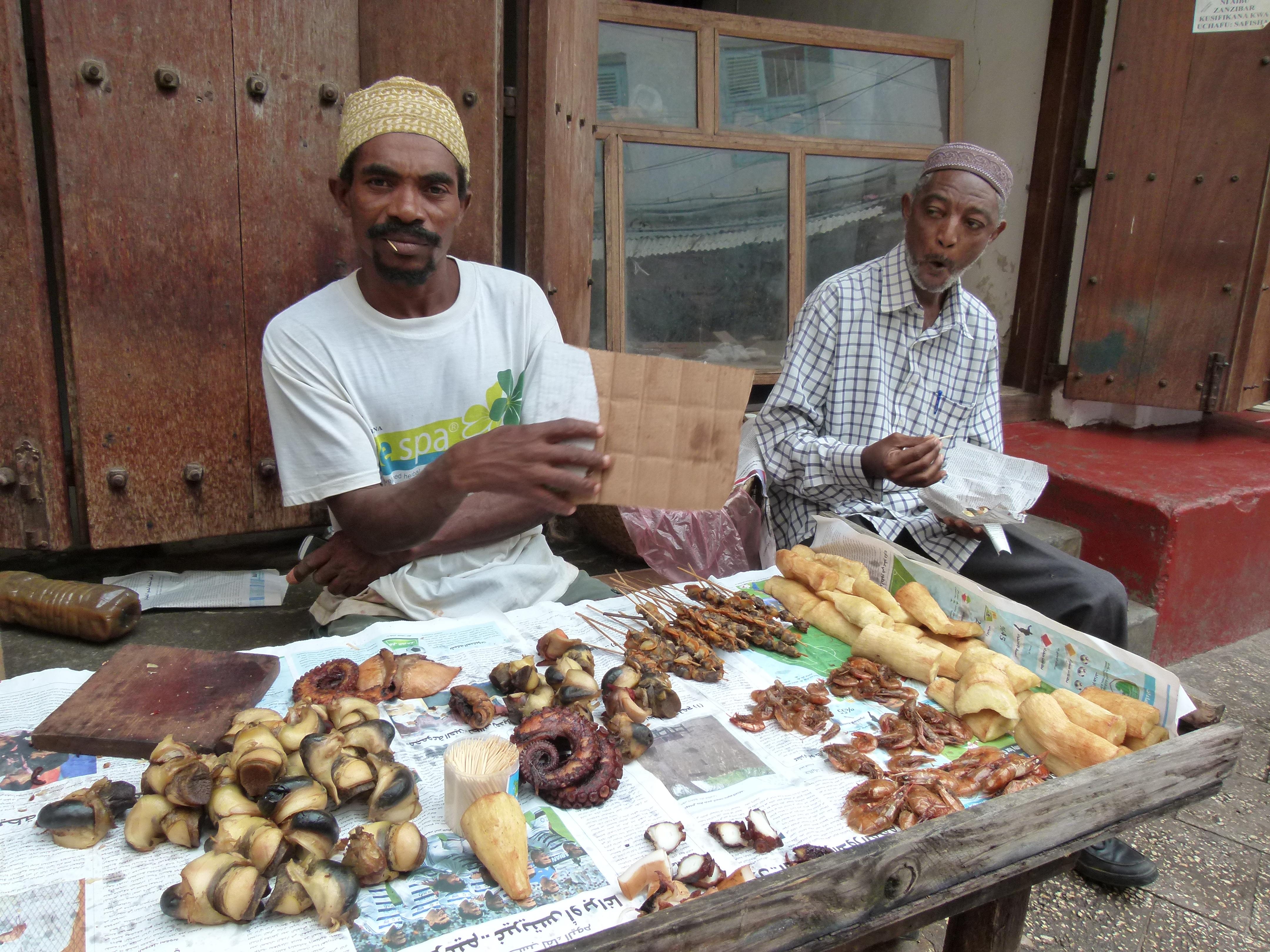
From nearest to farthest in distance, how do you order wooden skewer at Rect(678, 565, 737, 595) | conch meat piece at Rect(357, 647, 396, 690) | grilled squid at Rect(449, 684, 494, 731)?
1. grilled squid at Rect(449, 684, 494, 731)
2. conch meat piece at Rect(357, 647, 396, 690)
3. wooden skewer at Rect(678, 565, 737, 595)

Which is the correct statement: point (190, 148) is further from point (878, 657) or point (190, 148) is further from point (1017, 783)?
point (1017, 783)

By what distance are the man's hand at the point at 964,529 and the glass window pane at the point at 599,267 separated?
76.0 inches

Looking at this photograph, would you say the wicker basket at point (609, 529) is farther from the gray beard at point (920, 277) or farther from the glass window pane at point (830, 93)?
the glass window pane at point (830, 93)

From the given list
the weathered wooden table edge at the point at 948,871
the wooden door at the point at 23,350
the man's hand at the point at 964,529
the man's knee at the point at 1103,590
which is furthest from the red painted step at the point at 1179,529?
the wooden door at the point at 23,350

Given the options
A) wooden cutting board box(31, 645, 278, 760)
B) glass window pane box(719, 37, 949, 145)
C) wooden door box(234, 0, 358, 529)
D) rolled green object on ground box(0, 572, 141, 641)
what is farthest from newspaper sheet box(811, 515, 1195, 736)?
glass window pane box(719, 37, 949, 145)

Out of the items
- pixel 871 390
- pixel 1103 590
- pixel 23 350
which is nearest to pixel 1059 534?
pixel 1103 590

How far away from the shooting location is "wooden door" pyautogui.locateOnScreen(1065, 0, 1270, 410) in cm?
382

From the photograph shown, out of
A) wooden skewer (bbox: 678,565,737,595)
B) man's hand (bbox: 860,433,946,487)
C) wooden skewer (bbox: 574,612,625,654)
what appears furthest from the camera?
man's hand (bbox: 860,433,946,487)

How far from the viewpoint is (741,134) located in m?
4.32

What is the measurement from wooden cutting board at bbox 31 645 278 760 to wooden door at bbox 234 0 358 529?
119 centimetres

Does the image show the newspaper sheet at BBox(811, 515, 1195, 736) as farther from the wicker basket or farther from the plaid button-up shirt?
the wicker basket

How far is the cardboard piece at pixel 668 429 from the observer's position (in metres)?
1.53

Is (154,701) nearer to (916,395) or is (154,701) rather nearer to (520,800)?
(520,800)

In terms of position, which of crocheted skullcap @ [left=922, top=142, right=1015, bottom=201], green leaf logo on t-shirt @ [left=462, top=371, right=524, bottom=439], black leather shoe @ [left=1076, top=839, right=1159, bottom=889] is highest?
crocheted skullcap @ [left=922, top=142, right=1015, bottom=201]
